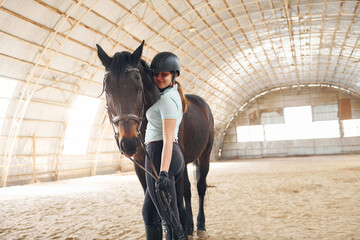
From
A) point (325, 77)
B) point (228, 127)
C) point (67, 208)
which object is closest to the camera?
point (67, 208)

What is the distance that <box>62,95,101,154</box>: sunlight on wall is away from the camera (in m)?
18.6

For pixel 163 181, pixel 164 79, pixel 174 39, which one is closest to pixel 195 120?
pixel 164 79

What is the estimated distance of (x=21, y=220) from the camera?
635cm

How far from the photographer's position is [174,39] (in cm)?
2025

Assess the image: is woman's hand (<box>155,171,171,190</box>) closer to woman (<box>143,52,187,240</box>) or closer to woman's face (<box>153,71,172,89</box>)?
woman (<box>143,52,187,240</box>)

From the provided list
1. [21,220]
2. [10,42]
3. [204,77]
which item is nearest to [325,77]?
[204,77]

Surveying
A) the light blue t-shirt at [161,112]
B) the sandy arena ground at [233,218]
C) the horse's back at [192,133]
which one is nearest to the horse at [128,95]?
the light blue t-shirt at [161,112]

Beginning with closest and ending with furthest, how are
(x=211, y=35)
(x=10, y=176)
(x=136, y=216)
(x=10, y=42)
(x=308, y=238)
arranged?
1. (x=308, y=238)
2. (x=136, y=216)
3. (x=10, y=42)
4. (x=10, y=176)
5. (x=211, y=35)

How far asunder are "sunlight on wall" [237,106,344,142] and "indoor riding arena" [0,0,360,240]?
149 mm

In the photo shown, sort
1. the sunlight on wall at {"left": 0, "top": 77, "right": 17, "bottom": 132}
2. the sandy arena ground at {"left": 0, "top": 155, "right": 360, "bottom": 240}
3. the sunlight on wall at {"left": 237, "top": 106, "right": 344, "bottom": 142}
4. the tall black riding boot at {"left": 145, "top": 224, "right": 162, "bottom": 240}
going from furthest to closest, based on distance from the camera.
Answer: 1. the sunlight on wall at {"left": 237, "top": 106, "right": 344, "bottom": 142}
2. the sunlight on wall at {"left": 0, "top": 77, "right": 17, "bottom": 132}
3. the sandy arena ground at {"left": 0, "top": 155, "right": 360, "bottom": 240}
4. the tall black riding boot at {"left": 145, "top": 224, "right": 162, "bottom": 240}

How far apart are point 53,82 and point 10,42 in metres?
3.03

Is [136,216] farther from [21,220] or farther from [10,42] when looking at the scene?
[10,42]

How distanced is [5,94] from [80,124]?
563 cm

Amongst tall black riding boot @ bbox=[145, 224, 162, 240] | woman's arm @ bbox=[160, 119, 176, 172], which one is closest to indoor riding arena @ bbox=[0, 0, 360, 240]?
woman's arm @ bbox=[160, 119, 176, 172]
